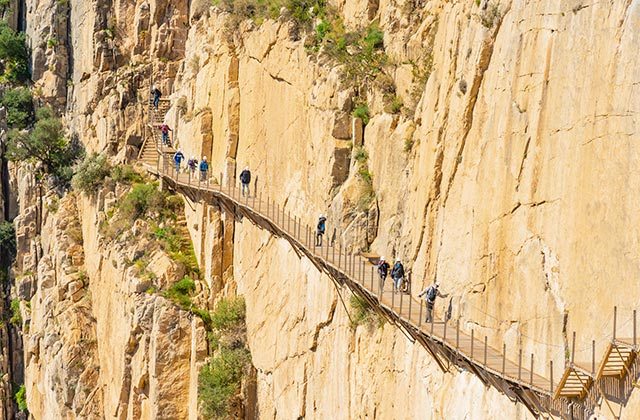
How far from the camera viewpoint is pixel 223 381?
36.6m

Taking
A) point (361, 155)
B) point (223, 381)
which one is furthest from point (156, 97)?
point (361, 155)

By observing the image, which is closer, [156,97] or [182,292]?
[182,292]

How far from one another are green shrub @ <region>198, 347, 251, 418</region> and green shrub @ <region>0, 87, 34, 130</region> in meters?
22.6

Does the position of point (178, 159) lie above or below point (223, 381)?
above

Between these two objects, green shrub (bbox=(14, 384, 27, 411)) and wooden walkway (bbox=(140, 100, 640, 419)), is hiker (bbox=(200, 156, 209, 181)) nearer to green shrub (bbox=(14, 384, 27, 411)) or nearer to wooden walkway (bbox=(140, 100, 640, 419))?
wooden walkway (bbox=(140, 100, 640, 419))

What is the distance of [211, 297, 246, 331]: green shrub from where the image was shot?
37.9 meters

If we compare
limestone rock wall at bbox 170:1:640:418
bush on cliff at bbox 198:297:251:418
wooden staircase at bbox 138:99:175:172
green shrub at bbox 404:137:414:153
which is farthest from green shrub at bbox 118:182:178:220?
green shrub at bbox 404:137:414:153

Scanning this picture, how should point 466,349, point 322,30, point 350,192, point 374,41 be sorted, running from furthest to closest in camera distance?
point 322,30 < point 374,41 < point 350,192 < point 466,349

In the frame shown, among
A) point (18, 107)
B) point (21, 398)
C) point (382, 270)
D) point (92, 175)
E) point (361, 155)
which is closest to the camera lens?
point (382, 270)

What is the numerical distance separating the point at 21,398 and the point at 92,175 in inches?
524

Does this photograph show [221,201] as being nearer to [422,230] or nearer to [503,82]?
[422,230]

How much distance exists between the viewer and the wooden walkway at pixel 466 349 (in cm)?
1761

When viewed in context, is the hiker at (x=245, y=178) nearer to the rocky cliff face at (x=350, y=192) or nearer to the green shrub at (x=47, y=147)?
the rocky cliff face at (x=350, y=192)

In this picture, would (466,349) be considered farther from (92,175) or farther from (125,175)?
(92,175)
